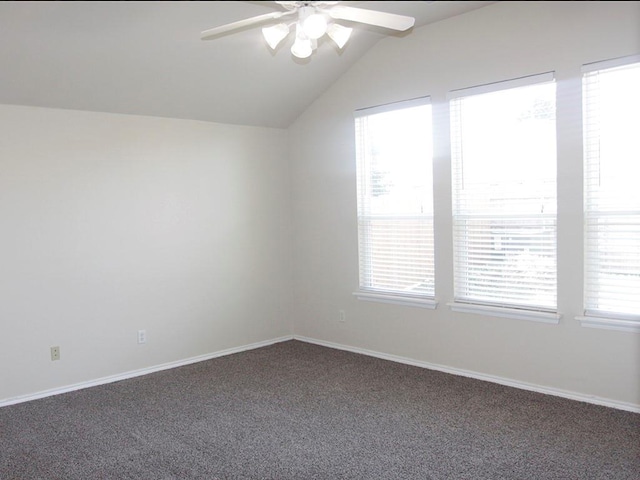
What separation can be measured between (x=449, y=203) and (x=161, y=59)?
94.3 inches

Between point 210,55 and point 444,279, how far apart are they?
8.13 ft

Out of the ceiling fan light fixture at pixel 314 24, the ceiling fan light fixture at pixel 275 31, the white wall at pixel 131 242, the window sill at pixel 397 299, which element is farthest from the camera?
the window sill at pixel 397 299

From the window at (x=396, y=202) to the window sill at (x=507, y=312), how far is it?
0.27 m

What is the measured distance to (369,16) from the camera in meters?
2.81

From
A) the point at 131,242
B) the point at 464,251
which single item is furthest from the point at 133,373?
the point at 464,251

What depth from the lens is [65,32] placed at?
3.30m

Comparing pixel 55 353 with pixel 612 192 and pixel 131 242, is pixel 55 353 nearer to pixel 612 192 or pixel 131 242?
pixel 131 242

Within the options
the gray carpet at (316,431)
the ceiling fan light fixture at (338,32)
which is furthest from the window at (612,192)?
the ceiling fan light fixture at (338,32)

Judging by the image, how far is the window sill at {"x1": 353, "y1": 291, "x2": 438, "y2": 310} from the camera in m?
4.43

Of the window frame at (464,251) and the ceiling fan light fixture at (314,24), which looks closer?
the ceiling fan light fixture at (314,24)

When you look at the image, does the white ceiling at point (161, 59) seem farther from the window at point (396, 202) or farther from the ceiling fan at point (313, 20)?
the window at point (396, 202)

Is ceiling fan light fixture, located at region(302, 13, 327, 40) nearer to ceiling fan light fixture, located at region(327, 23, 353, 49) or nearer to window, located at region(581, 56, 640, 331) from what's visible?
ceiling fan light fixture, located at region(327, 23, 353, 49)

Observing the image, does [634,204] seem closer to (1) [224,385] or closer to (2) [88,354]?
(1) [224,385]

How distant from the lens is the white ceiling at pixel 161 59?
3219 mm
